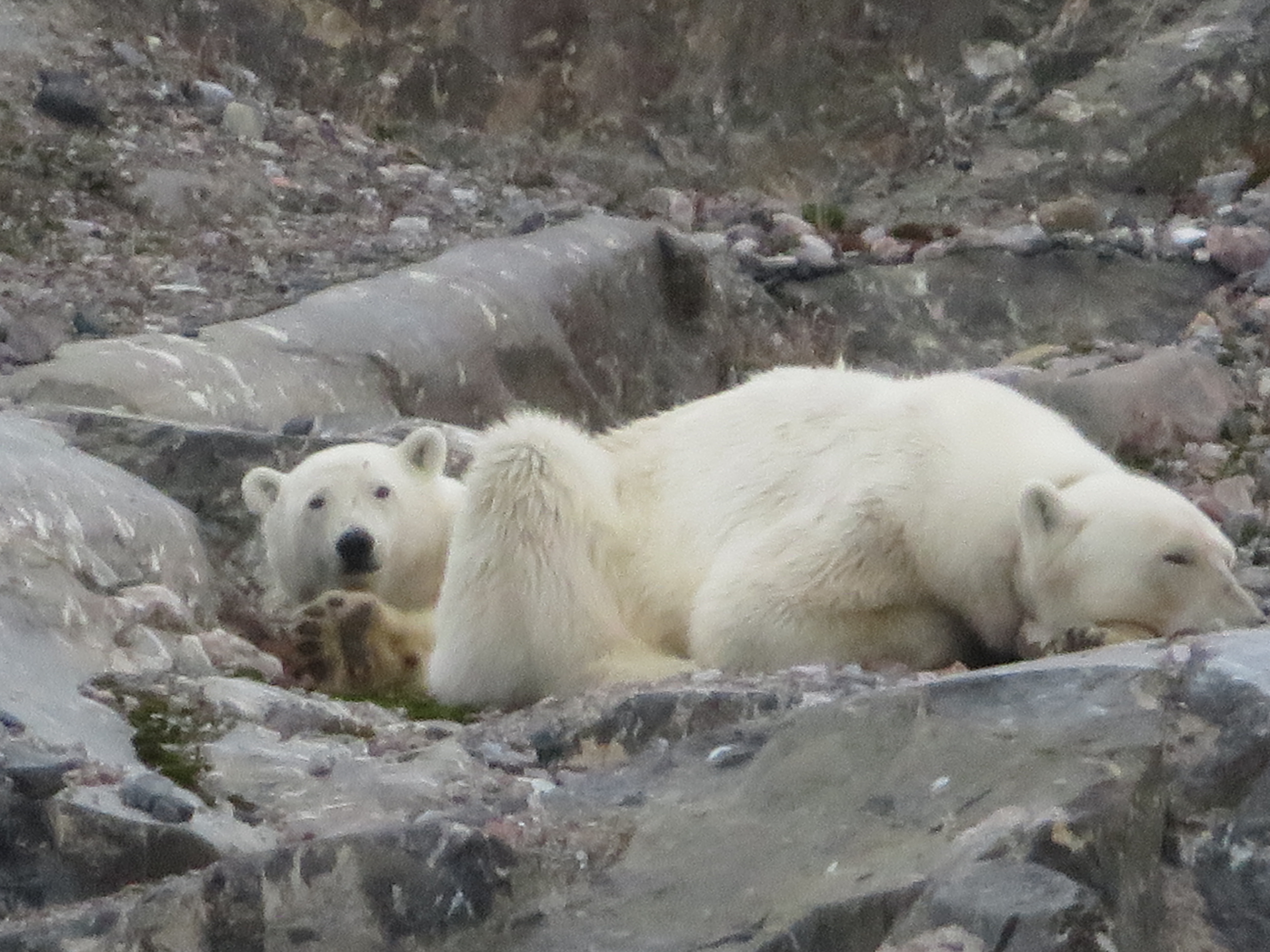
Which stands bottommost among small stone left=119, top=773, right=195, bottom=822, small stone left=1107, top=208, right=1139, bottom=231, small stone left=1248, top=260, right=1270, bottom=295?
small stone left=1107, top=208, right=1139, bottom=231

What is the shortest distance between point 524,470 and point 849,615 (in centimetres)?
110

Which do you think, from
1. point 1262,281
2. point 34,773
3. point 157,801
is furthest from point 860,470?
point 1262,281

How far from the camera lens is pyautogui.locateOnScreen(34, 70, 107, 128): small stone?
11391 mm

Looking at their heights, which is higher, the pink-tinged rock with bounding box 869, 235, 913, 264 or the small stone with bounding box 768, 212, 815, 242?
the small stone with bounding box 768, 212, 815, 242

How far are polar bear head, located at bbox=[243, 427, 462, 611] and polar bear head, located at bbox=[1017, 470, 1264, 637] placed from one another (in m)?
2.31

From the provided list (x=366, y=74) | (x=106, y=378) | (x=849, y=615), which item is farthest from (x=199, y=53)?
(x=849, y=615)

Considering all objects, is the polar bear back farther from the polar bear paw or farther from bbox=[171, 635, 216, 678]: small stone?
bbox=[171, 635, 216, 678]: small stone

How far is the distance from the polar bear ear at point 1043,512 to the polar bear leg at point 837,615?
15.5 inches

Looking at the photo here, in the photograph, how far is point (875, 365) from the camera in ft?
35.6

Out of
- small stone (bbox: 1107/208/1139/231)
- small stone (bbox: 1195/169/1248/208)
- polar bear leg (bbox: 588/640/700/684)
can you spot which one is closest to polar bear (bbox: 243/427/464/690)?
polar bear leg (bbox: 588/640/700/684)

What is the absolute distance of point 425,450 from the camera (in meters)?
6.89

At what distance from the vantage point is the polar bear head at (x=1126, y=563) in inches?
192

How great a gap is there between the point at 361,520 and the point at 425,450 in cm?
43

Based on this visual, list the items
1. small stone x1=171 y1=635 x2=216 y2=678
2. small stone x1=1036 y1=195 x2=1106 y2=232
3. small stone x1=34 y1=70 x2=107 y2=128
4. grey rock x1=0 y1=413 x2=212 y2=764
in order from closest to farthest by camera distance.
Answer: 1. grey rock x1=0 y1=413 x2=212 y2=764
2. small stone x1=171 y1=635 x2=216 y2=678
3. small stone x1=34 y1=70 x2=107 y2=128
4. small stone x1=1036 y1=195 x2=1106 y2=232
